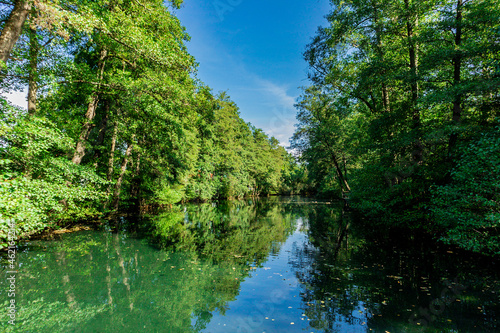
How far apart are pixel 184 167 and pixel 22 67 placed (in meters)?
12.9

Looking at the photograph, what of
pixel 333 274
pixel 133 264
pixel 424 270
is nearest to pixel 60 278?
pixel 133 264

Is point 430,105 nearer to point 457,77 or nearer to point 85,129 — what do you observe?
point 457,77

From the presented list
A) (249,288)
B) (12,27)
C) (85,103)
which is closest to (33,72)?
(12,27)

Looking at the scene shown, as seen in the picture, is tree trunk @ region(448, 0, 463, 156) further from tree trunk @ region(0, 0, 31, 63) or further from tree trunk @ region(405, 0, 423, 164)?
tree trunk @ region(0, 0, 31, 63)

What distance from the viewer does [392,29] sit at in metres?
11.2

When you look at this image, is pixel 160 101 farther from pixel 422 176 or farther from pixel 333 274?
pixel 422 176

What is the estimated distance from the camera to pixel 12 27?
6.04 meters

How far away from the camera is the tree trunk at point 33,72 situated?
8.37 metres

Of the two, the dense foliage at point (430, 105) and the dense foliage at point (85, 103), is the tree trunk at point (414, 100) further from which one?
the dense foliage at point (85, 103)

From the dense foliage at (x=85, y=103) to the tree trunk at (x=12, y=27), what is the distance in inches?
0.9

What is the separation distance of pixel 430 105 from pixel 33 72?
51.1 ft

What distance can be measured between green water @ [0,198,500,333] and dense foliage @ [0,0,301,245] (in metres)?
1.86

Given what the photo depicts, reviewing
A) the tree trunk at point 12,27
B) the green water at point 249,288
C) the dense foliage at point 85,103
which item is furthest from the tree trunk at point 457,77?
the tree trunk at point 12,27

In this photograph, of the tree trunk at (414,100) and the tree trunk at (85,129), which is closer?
the tree trunk at (414,100)
